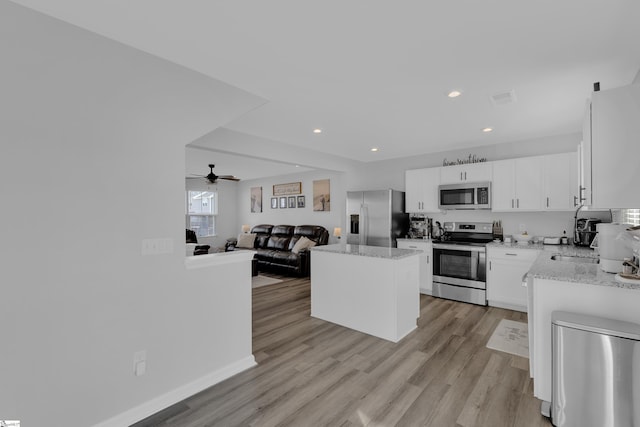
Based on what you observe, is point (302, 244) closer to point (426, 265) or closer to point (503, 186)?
point (426, 265)

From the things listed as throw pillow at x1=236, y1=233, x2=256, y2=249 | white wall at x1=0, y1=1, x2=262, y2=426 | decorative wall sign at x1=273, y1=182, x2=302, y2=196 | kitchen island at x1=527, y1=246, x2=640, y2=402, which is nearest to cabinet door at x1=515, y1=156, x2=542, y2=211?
kitchen island at x1=527, y1=246, x2=640, y2=402

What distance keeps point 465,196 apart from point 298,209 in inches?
175

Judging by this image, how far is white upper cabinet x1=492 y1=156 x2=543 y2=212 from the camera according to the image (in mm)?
4125

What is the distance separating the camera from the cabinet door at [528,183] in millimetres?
4109

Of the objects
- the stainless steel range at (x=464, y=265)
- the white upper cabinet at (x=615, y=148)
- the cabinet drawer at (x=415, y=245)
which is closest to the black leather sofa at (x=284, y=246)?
the cabinet drawer at (x=415, y=245)

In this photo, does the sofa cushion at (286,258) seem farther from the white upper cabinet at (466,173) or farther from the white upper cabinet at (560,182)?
the white upper cabinet at (560,182)

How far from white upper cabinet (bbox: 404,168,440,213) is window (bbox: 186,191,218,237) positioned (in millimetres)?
6357

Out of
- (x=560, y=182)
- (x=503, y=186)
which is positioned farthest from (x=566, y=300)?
(x=503, y=186)

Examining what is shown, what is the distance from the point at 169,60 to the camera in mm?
2070

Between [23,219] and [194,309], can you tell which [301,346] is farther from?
[23,219]

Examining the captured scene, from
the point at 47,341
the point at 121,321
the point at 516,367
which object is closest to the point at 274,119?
the point at 121,321

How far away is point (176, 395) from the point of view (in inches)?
84.0

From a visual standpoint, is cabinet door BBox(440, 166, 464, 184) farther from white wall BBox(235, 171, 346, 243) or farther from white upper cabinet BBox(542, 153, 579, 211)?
white wall BBox(235, 171, 346, 243)

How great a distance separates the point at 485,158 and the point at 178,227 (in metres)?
4.72
